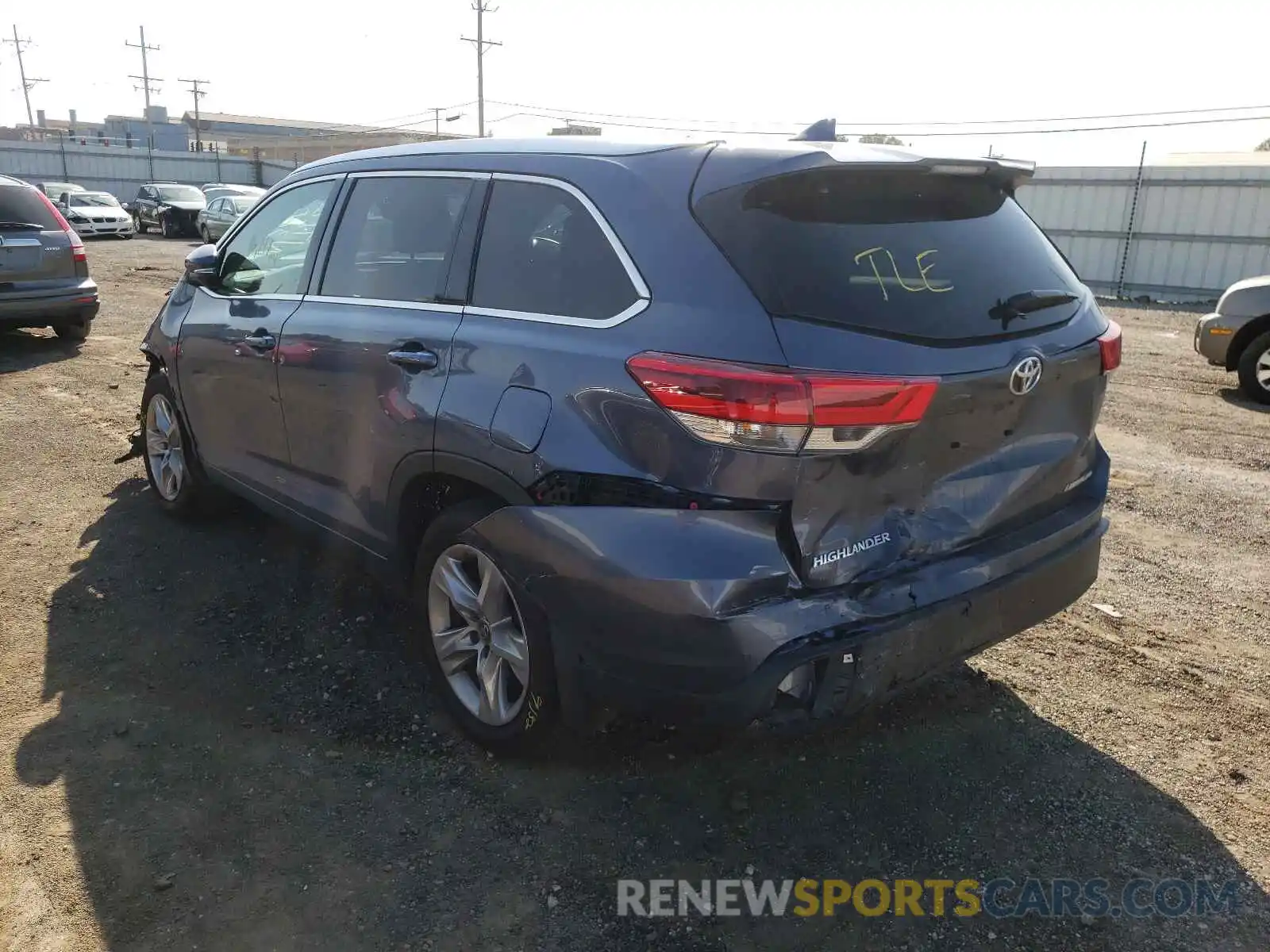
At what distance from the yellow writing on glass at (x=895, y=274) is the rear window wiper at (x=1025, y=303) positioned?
0.57 feet

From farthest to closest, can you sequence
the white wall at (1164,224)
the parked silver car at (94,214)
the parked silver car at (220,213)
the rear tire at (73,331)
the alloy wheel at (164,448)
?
the parked silver car at (94,214) < the parked silver car at (220,213) < the white wall at (1164,224) < the rear tire at (73,331) < the alloy wheel at (164,448)

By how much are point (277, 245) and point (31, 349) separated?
7.82m

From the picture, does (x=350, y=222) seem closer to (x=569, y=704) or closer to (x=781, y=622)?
(x=569, y=704)

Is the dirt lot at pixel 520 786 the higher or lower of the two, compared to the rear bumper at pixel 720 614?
lower

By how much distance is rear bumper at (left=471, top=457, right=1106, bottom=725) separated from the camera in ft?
7.29

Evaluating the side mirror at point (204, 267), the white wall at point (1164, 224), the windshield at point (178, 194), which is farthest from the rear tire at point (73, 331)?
the windshield at point (178, 194)

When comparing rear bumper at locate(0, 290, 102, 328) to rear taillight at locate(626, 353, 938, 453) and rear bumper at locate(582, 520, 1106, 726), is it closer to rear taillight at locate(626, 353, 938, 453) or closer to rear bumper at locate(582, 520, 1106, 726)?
rear bumper at locate(582, 520, 1106, 726)

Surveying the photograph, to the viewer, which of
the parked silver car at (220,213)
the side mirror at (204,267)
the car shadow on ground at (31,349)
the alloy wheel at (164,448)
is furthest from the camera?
the parked silver car at (220,213)

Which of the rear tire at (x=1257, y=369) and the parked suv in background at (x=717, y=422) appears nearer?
the parked suv in background at (x=717, y=422)

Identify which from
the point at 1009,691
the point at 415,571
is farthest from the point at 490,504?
the point at 1009,691

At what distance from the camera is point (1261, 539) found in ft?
15.8

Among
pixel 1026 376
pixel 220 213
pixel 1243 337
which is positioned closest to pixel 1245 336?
pixel 1243 337

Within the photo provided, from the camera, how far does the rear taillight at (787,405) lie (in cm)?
216

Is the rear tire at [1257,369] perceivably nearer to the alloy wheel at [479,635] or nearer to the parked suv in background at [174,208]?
the alloy wheel at [479,635]
